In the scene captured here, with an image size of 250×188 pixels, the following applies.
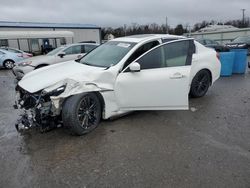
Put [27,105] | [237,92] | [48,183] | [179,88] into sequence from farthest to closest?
1. [237,92]
2. [179,88]
3. [27,105]
4. [48,183]

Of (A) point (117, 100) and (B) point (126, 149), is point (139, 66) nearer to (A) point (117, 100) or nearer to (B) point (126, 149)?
(A) point (117, 100)

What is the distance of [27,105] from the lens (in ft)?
13.5

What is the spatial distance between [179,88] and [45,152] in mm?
2668

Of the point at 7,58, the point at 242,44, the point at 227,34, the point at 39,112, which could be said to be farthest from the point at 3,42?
the point at 227,34

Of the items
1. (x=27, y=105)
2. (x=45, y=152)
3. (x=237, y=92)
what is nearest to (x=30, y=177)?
(x=45, y=152)

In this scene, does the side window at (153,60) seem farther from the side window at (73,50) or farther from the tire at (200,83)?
the side window at (73,50)

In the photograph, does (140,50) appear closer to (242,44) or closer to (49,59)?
(49,59)

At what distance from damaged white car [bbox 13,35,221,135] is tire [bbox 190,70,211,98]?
3.51 feet

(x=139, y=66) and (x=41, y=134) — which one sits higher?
(x=139, y=66)

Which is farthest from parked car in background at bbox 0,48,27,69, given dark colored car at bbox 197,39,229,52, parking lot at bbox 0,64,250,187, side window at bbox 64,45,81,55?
dark colored car at bbox 197,39,229,52

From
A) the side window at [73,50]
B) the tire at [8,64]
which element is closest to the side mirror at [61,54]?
the side window at [73,50]

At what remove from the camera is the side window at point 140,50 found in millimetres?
4477

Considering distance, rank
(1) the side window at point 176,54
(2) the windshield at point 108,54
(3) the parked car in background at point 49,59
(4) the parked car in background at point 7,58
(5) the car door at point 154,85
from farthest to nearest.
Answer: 1. (4) the parked car in background at point 7,58
2. (3) the parked car in background at point 49,59
3. (1) the side window at point 176,54
4. (2) the windshield at point 108,54
5. (5) the car door at point 154,85

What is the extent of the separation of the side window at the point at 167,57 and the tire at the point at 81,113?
1.21 metres
